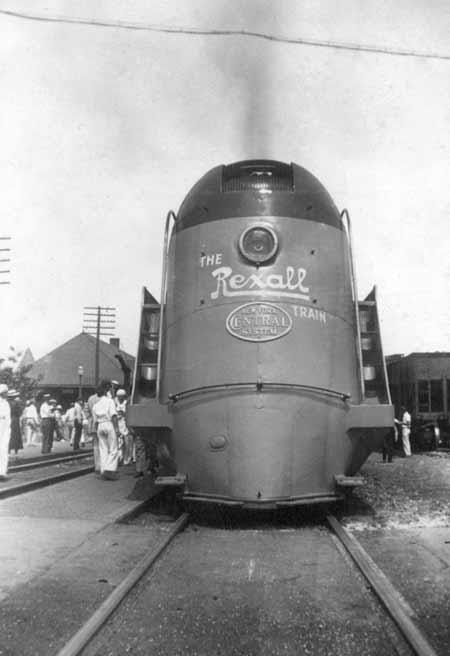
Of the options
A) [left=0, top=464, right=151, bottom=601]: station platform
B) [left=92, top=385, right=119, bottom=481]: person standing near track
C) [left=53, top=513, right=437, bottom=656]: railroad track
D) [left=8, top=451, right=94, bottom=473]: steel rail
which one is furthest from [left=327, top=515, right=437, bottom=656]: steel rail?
[left=8, top=451, right=94, bottom=473]: steel rail

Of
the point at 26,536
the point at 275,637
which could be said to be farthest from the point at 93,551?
the point at 275,637

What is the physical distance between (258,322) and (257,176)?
1.97 m

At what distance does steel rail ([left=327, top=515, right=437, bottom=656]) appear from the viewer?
3.28 meters

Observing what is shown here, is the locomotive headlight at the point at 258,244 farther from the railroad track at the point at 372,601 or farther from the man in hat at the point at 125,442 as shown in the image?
the man in hat at the point at 125,442

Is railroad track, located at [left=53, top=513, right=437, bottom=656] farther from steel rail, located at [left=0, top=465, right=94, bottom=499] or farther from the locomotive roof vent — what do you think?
steel rail, located at [left=0, top=465, right=94, bottom=499]

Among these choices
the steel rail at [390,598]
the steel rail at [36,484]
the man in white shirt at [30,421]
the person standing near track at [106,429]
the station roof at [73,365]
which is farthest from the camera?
the station roof at [73,365]

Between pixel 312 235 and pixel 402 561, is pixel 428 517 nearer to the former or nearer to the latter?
pixel 402 561

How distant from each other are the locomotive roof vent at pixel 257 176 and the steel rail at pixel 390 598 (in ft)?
13.1

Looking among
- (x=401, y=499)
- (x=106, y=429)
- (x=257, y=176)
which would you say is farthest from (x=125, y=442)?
(x=257, y=176)

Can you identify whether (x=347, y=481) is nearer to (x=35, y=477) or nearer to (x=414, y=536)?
(x=414, y=536)

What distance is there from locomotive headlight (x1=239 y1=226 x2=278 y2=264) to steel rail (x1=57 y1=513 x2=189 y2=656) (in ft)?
10.1

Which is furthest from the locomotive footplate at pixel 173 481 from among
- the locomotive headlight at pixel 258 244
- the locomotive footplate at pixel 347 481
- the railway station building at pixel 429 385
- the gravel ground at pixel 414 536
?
the railway station building at pixel 429 385

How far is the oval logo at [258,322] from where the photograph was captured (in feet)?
21.9

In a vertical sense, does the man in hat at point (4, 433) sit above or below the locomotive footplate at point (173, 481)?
above
